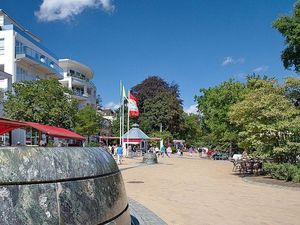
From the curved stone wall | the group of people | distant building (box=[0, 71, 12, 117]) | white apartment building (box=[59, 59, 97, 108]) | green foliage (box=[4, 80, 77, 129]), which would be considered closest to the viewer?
the curved stone wall

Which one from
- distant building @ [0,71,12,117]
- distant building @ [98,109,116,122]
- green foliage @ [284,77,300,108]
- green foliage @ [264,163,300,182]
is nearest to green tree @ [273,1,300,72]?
green foliage @ [284,77,300,108]

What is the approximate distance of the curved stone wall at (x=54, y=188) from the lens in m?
3.10

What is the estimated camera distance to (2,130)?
16.8 m

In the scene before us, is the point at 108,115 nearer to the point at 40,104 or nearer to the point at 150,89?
the point at 150,89

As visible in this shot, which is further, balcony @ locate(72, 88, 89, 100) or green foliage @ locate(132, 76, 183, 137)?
green foliage @ locate(132, 76, 183, 137)

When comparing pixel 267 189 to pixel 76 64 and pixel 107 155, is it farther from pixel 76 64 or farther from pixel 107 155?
pixel 76 64

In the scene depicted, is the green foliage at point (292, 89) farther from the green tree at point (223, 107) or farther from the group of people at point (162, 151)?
the group of people at point (162, 151)

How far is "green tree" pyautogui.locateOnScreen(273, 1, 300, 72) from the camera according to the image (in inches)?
1069

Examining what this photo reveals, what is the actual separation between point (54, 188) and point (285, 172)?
16095 mm

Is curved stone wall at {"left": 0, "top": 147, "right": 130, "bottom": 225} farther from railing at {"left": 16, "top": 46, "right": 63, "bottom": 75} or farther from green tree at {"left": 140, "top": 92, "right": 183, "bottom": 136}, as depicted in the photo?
green tree at {"left": 140, "top": 92, "right": 183, "bottom": 136}

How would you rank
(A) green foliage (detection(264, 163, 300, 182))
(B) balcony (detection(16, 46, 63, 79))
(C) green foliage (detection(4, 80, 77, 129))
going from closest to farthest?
(A) green foliage (detection(264, 163, 300, 182)), (C) green foliage (detection(4, 80, 77, 129)), (B) balcony (detection(16, 46, 63, 79))

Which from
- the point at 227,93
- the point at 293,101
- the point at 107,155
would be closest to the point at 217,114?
the point at 227,93

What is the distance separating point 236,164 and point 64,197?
23.3 metres

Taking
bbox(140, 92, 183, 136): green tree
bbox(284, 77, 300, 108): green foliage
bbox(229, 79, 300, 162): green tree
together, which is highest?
bbox(140, 92, 183, 136): green tree
